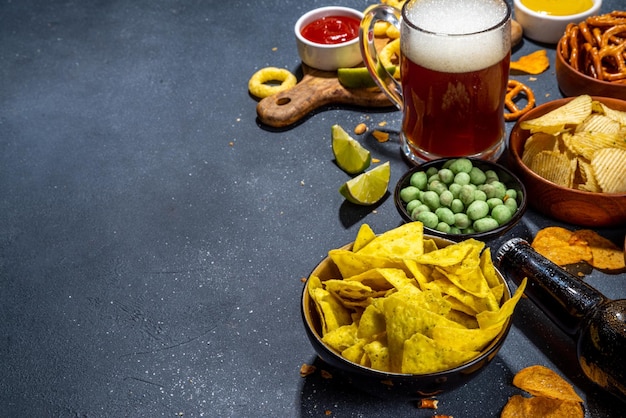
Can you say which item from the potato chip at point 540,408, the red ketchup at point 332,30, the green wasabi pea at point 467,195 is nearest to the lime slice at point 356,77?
the red ketchup at point 332,30

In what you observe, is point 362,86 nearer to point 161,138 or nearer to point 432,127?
point 432,127

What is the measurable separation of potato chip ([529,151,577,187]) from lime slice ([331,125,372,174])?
409mm

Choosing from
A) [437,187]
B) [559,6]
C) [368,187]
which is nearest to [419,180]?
[437,187]

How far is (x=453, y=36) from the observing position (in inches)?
57.6

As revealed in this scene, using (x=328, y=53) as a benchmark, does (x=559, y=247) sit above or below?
below

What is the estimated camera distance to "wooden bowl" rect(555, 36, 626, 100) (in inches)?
66.6

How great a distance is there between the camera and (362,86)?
1.92m

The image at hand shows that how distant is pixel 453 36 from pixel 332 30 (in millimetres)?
642

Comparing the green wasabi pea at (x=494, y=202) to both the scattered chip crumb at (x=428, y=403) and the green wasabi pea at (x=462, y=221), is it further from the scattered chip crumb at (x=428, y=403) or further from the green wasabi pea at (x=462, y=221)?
the scattered chip crumb at (x=428, y=403)

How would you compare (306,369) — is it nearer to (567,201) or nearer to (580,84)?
(567,201)

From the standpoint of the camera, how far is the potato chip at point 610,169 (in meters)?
1.44

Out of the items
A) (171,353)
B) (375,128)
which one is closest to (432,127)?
(375,128)

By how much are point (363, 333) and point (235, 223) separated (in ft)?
1.99

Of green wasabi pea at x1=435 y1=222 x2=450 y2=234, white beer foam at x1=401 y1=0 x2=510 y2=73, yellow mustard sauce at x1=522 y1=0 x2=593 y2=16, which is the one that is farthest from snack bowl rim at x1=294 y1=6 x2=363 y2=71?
green wasabi pea at x1=435 y1=222 x2=450 y2=234
